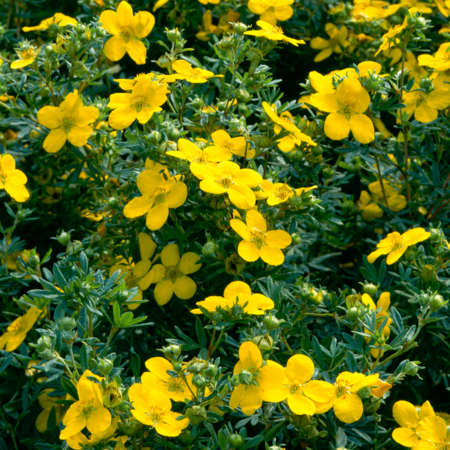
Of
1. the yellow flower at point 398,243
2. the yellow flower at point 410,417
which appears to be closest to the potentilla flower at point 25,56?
the yellow flower at point 398,243

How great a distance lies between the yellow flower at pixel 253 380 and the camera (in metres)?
1.31

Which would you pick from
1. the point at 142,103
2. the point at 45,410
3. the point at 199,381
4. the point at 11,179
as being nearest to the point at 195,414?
the point at 199,381

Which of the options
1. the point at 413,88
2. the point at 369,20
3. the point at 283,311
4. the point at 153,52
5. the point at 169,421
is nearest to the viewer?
the point at 169,421

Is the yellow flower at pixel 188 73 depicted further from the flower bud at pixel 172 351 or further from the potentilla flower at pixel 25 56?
the flower bud at pixel 172 351

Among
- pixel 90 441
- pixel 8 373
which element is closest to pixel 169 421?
pixel 90 441

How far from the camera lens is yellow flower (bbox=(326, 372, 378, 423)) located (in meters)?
1.37

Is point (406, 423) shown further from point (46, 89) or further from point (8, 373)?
point (46, 89)

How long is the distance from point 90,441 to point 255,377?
16.4 inches

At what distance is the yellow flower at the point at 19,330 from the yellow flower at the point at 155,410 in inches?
23.2

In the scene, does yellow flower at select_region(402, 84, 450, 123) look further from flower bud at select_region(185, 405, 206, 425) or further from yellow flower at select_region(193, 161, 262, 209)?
flower bud at select_region(185, 405, 206, 425)

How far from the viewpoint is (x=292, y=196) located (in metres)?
1.68

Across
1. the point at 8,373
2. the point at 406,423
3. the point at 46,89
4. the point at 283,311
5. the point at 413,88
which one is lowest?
the point at 8,373

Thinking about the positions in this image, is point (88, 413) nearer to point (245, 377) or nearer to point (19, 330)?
point (245, 377)

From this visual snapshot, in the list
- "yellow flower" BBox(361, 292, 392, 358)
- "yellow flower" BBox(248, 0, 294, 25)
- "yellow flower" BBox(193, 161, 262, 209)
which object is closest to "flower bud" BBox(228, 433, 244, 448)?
"yellow flower" BBox(361, 292, 392, 358)
